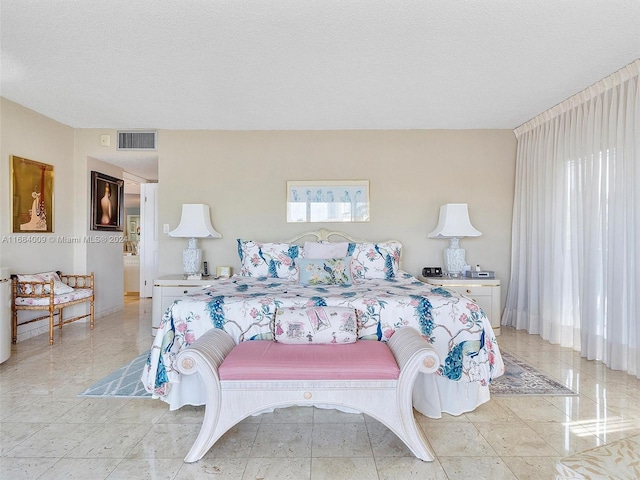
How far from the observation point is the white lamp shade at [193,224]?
4.48 m

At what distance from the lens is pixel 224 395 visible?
1.91 metres

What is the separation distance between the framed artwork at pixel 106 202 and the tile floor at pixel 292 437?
2.63 m

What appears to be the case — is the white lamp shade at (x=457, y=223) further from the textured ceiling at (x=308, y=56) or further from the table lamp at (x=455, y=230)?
the textured ceiling at (x=308, y=56)

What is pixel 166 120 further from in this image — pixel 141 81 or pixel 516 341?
pixel 516 341

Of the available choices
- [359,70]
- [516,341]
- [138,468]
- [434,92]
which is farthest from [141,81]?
[516,341]

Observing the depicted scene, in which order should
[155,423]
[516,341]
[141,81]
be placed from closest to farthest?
[155,423] → [141,81] → [516,341]

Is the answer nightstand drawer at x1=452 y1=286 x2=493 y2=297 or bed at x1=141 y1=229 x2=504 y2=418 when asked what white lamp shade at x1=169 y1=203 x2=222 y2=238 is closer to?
bed at x1=141 y1=229 x2=504 y2=418

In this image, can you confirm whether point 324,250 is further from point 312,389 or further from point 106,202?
point 106,202

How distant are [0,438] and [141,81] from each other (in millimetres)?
2954

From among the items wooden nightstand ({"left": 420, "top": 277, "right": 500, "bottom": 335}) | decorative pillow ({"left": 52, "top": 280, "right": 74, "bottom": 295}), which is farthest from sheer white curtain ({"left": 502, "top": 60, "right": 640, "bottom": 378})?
decorative pillow ({"left": 52, "top": 280, "right": 74, "bottom": 295})

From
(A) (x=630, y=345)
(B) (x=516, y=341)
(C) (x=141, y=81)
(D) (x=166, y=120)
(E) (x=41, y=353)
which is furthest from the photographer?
(D) (x=166, y=120)

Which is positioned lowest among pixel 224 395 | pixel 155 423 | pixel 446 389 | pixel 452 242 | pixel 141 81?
pixel 155 423

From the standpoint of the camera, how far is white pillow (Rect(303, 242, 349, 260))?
3.99 metres

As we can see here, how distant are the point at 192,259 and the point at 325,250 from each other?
176cm
